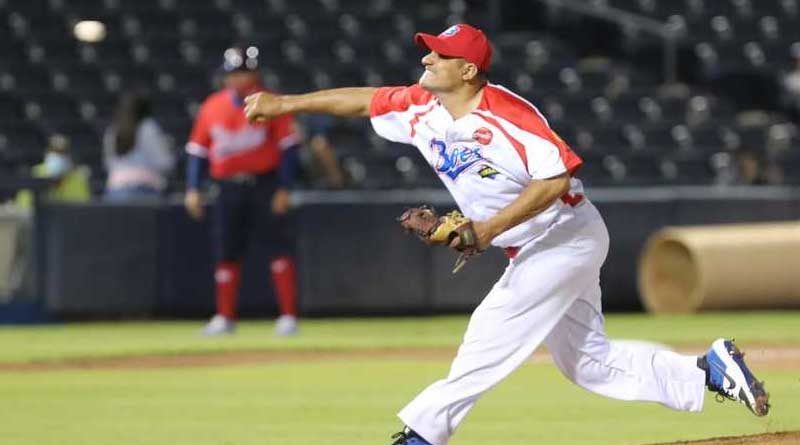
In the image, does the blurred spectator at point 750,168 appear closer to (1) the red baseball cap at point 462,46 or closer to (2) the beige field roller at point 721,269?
(2) the beige field roller at point 721,269

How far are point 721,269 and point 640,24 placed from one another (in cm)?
735

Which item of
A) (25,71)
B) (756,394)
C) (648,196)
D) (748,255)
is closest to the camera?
(756,394)

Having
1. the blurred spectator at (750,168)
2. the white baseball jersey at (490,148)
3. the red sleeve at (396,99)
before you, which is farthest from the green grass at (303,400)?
the blurred spectator at (750,168)

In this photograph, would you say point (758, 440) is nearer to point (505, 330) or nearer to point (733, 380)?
point (733, 380)

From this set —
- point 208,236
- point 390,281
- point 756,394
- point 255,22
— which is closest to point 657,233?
point 390,281

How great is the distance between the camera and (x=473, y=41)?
22.4 feet

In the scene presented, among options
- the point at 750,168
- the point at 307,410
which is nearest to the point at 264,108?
the point at 307,410

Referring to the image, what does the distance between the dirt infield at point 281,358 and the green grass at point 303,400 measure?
7.1 inches

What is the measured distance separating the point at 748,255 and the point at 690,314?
791 millimetres

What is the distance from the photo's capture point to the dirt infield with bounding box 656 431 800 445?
731 cm

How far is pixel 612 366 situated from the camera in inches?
284

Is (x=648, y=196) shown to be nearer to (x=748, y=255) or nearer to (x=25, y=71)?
(x=748, y=255)

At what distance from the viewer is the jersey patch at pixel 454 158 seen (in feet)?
22.1

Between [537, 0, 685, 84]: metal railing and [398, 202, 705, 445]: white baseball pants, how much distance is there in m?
→ 15.0
